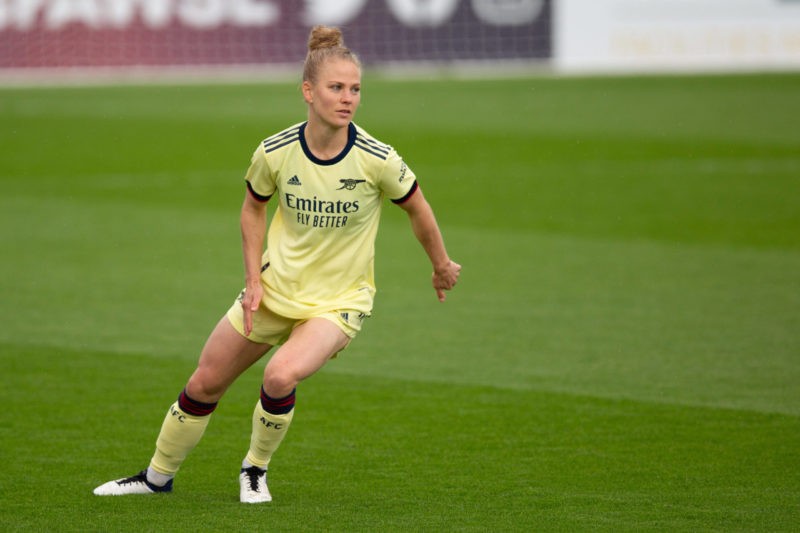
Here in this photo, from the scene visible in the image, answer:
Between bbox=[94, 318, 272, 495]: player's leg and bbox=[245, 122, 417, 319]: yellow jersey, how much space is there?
0.24 m

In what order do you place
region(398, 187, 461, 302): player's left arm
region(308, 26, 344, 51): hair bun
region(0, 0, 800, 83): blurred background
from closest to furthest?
region(308, 26, 344, 51): hair bun → region(398, 187, 461, 302): player's left arm → region(0, 0, 800, 83): blurred background

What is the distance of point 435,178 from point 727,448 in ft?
38.3

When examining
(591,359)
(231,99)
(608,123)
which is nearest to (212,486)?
(591,359)

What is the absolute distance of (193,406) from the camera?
6.04m

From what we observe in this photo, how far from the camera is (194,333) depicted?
9805mm

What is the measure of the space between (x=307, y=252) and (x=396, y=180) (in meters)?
0.50

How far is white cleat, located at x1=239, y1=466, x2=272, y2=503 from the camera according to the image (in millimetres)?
5980

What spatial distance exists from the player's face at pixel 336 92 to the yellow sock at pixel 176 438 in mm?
1479

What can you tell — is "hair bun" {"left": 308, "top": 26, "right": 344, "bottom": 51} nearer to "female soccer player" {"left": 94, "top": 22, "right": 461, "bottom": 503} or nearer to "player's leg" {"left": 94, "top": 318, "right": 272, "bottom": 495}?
"female soccer player" {"left": 94, "top": 22, "right": 461, "bottom": 503}

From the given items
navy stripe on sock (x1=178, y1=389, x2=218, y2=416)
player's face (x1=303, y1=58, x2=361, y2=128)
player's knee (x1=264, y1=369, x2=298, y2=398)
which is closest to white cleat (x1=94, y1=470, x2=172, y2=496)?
navy stripe on sock (x1=178, y1=389, x2=218, y2=416)

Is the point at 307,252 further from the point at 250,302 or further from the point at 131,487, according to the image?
the point at 131,487

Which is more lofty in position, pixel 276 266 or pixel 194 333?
pixel 276 266

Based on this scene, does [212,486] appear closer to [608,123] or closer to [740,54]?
[608,123]

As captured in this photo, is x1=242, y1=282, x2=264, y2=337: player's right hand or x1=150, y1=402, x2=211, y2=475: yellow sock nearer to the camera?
x1=242, y1=282, x2=264, y2=337: player's right hand
